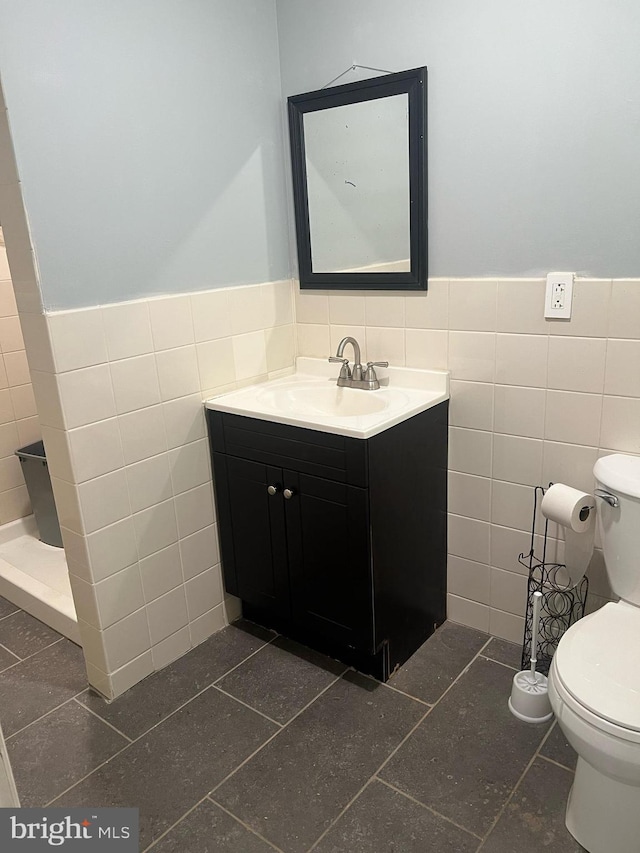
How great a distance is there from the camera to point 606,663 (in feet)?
4.68

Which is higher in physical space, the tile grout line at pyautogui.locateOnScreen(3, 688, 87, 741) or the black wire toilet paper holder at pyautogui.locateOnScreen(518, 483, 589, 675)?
the black wire toilet paper holder at pyautogui.locateOnScreen(518, 483, 589, 675)

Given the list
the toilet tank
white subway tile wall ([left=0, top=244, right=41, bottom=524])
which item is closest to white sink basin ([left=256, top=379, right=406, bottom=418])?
the toilet tank

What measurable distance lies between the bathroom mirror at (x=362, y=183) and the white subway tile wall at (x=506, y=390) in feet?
0.30

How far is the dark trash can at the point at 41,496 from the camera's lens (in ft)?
8.86

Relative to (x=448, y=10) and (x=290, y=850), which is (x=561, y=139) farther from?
(x=290, y=850)

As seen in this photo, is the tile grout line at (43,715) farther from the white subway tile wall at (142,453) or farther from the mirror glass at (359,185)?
the mirror glass at (359,185)

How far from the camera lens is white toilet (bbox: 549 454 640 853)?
4.25ft

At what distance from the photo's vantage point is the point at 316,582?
79.1 inches

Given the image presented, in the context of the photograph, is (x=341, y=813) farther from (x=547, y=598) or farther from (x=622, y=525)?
(x=622, y=525)

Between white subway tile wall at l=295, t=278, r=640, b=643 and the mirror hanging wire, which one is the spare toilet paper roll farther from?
the mirror hanging wire

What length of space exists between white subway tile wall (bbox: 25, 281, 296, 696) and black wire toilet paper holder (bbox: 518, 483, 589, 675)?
3.36 feet

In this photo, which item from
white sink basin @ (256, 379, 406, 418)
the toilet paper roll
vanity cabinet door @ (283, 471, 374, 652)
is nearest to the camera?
the toilet paper roll

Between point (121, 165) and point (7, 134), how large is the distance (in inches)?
12.1

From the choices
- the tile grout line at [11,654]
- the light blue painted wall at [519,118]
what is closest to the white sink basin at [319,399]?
the light blue painted wall at [519,118]
